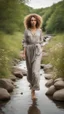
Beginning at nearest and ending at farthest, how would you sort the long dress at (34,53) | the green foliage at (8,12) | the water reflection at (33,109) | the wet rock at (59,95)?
the water reflection at (33,109)
the wet rock at (59,95)
the long dress at (34,53)
the green foliage at (8,12)

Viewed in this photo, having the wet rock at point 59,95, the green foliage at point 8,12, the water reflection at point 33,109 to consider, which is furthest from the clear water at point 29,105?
the green foliage at point 8,12

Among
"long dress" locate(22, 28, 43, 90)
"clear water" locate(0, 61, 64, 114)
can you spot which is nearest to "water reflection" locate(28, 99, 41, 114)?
"clear water" locate(0, 61, 64, 114)

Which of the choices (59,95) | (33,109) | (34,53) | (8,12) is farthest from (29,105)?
(8,12)

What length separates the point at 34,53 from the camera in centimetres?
955

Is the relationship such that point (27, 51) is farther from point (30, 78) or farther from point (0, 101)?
point (0, 101)

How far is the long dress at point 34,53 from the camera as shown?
31.2 ft

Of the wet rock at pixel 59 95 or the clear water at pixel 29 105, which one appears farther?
the wet rock at pixel 59 95

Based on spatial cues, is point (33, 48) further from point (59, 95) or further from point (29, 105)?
point (29, 105)

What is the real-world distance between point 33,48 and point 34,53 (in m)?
0.13

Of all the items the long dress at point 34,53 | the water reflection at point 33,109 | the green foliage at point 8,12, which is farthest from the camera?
the green foliage at point 8,12

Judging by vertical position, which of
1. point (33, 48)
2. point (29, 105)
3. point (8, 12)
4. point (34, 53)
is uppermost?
point (8, 12)

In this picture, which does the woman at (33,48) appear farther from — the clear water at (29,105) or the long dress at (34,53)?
the clear water at (29,105)

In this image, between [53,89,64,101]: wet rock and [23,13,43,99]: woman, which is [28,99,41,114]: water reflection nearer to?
[53,89,64,101]: wet rock

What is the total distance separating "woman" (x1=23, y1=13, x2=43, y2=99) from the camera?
9.51 meters
